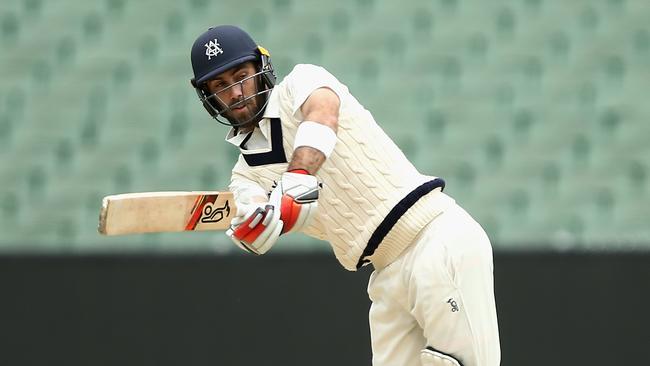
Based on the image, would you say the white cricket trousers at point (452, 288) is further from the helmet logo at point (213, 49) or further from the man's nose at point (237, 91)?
the helmet logo at point (213, 49)

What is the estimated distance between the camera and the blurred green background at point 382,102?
5.40 metres

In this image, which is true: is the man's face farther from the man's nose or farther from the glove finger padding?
the glove finger padding

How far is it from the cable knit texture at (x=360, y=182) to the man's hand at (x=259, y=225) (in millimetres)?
391

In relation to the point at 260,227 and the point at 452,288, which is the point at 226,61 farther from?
the point at 452,288

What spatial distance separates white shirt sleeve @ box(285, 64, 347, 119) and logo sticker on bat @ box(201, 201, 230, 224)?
17.8 inches

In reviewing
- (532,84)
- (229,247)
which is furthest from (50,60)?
(532,84)

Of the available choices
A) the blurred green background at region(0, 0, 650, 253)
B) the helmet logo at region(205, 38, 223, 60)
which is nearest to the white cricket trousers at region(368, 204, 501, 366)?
the helmet logo at region(205, 38, 223, 60)

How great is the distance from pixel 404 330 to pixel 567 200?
2572 millimetres

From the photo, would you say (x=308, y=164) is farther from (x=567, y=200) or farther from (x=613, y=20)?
(x=613, y=20)

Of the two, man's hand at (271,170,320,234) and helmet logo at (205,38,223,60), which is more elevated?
helmet logo at (205,38,223,60)

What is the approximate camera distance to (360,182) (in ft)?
9.43

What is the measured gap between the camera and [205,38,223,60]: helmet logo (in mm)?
2818

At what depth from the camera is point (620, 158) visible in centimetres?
548

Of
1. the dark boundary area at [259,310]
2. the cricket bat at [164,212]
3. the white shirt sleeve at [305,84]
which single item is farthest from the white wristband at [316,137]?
the dark boundary area at [259,310]
